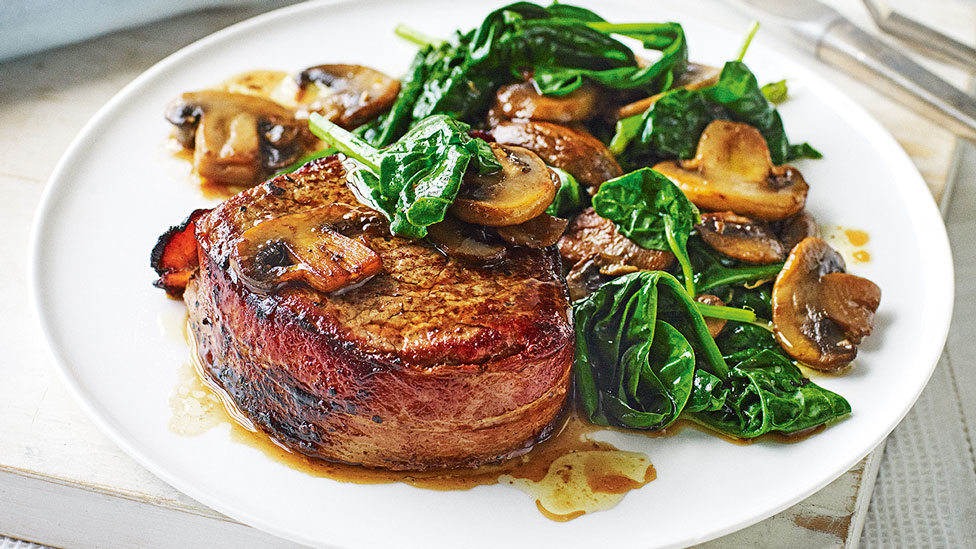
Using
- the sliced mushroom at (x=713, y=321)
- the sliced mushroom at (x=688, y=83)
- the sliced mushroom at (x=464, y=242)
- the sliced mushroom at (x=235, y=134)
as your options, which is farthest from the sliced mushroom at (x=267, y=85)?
the sliced mushroom at (x=713, y=321)

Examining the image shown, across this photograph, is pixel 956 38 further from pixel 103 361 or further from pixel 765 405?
pixel 103 361

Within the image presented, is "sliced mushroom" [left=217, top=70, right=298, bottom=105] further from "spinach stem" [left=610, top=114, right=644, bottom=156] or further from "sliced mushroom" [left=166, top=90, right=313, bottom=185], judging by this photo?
"spinach stem" [left=610, top=114, right=644, bottom=156]

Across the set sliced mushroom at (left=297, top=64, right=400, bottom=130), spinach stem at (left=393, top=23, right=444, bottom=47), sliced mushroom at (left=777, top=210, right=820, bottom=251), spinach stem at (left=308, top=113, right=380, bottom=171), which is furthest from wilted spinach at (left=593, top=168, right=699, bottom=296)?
→ spinach stem at (left=393, top=23, right=444, bottom=47)

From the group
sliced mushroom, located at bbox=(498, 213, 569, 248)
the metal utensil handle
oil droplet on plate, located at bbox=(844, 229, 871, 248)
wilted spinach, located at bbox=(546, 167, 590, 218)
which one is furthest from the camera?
the metal utensil handle

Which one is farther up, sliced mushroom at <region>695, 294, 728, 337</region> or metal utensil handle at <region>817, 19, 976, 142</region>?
metal utensil handle at <region>817, 19, 976, 142</region>

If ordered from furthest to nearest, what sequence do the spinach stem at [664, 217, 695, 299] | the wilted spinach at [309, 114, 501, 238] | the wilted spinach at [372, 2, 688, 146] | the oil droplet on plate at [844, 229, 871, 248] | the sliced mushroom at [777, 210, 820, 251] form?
the wilted spinach at [372, 2, 688, 146]
the oil droplet on plate at [844, 229, 871, 248]
the sliced mushroom at [777, 210, 820, 251]
the spinach stem at [664, 217, 695, 299]
the wilted spinach at [309, 114, 501, 238]

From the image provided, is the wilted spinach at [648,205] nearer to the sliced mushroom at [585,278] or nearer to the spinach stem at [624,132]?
the sliced mushroom at [585,278]
